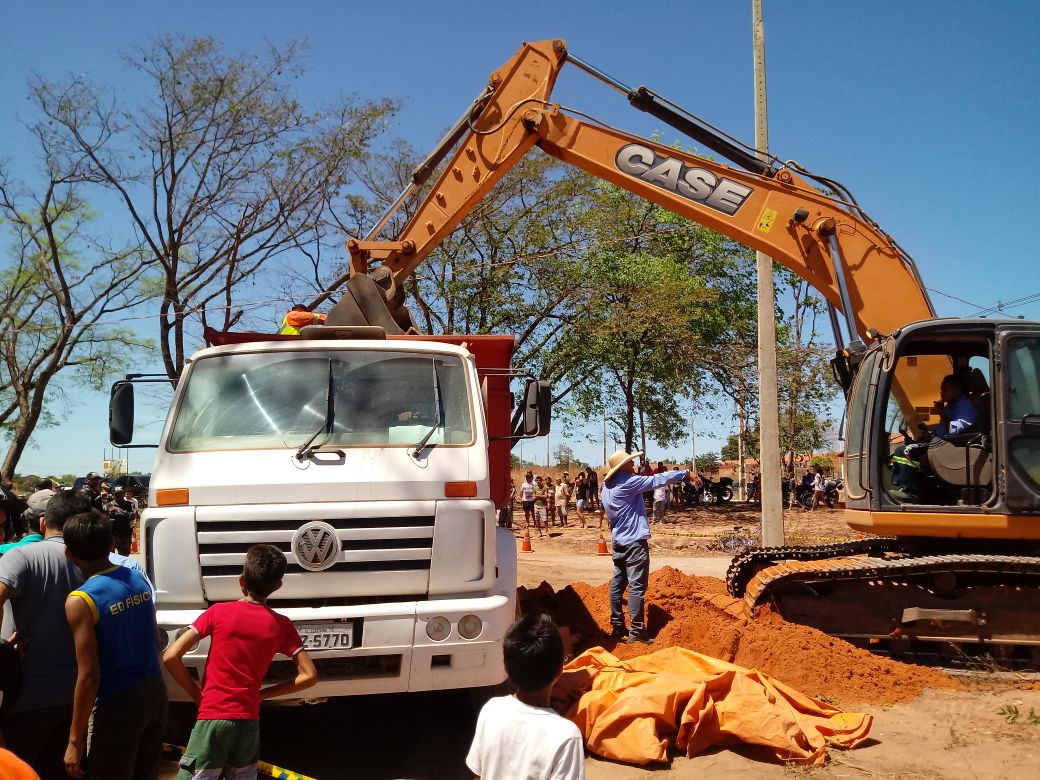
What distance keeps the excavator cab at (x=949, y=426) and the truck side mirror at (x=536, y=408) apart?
3.33 meters

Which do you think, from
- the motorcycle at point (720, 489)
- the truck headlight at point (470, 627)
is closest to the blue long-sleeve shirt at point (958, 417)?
the truck headlight at point (470, 627)

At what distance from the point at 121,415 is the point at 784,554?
6257 mm

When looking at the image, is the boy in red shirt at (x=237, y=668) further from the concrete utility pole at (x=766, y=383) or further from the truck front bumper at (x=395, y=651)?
the concrete utility pole at (x=766, y=383)

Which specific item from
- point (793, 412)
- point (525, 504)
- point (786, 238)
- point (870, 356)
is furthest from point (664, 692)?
point (793, 412)

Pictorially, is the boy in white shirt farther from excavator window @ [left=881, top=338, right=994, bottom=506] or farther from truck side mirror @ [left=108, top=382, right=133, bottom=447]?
excavator window @ [left=881, top=338, right=994, bottom=506]

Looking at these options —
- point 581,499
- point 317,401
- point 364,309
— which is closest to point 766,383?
point 364,309

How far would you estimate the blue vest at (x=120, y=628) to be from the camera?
13.0 feet

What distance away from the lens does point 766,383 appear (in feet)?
45.5

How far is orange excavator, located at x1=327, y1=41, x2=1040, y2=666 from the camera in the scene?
26.1 ft

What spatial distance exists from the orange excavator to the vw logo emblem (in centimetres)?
333

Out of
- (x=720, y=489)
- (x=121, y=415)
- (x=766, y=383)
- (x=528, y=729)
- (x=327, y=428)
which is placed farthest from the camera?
(x=720, y=489)

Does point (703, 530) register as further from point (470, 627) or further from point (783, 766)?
point (470, 627)

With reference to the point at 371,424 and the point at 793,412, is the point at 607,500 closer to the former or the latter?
the point at 371,424

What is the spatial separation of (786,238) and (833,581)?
346cm
